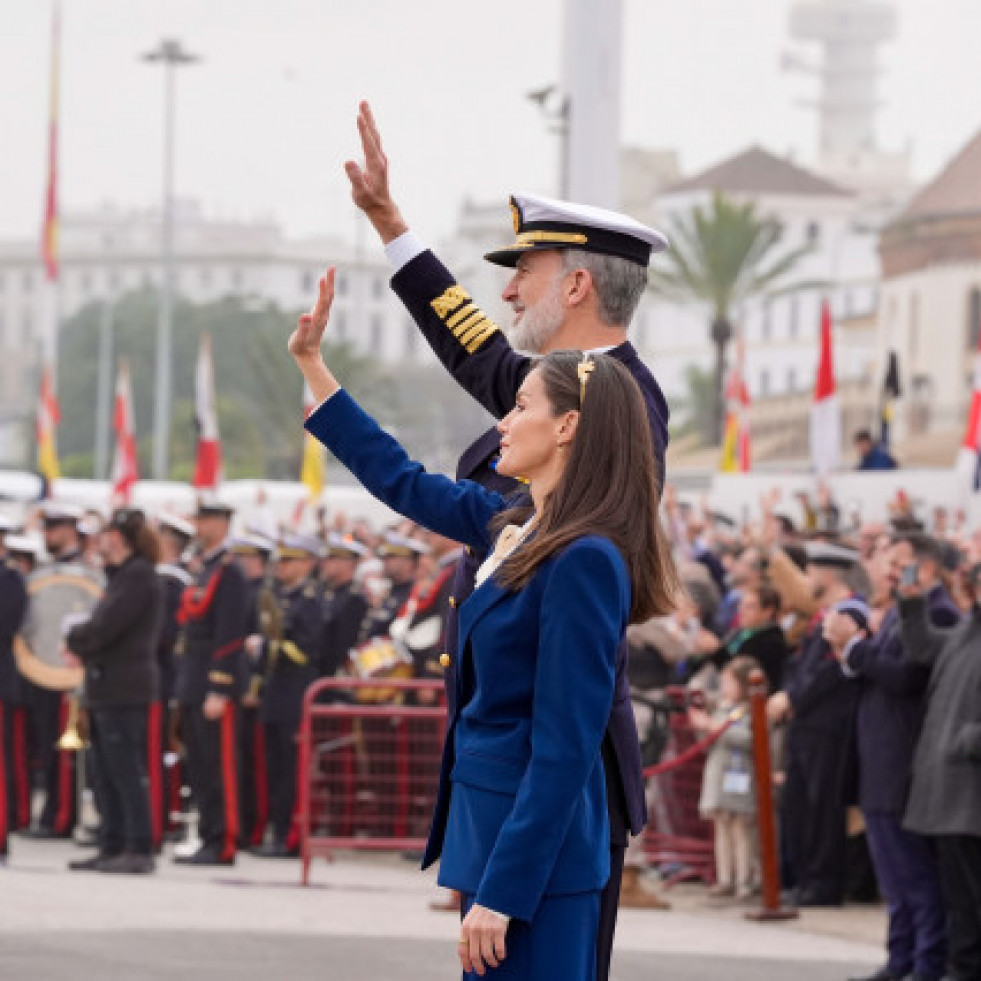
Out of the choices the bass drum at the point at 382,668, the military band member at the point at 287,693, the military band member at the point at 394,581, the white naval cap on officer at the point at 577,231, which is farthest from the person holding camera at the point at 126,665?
the white naval cap on officer at the point at 577,231

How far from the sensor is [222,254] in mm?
174500

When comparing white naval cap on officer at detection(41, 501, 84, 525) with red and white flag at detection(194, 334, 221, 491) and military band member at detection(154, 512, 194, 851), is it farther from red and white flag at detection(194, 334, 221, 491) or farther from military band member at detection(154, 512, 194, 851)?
red and white flag at detection(194, 334, 221, 491)

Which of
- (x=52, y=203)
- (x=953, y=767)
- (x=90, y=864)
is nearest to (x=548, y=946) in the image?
(x=953, y=767)

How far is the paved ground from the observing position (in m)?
10.6

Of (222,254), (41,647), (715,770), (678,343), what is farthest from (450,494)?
(222,254)

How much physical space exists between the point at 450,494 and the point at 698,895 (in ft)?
28.8

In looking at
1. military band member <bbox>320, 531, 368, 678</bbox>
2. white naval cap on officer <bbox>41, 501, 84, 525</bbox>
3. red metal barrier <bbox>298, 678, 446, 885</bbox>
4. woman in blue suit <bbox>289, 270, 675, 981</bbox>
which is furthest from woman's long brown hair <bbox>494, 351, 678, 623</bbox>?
white naval cap on officer <bbox>41, 501, 84, 525</bbox>

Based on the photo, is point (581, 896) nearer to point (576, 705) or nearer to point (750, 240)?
point (576, 705)

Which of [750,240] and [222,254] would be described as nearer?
[750,240]

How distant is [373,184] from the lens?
241 inches

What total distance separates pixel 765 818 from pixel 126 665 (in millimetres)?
3612

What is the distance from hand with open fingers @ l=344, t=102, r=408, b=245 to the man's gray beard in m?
0.37

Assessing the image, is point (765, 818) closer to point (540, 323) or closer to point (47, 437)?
point (540, 323)

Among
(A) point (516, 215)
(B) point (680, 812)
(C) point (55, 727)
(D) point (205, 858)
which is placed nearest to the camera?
(A) point (516, 215)
